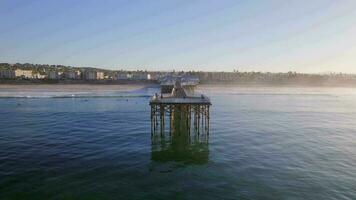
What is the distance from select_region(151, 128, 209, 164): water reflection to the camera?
86.9ft

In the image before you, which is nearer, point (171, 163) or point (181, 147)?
point (171, 163)

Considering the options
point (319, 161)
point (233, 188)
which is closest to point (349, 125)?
point (319, 161)

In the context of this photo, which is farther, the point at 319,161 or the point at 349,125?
the point at 349,125

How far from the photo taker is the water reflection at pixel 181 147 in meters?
26.5

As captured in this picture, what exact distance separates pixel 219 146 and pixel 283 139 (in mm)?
8539

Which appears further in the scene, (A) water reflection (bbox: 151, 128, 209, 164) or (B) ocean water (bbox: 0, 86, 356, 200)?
(A) water reflection (bbox: 151, 128, 209, 164)

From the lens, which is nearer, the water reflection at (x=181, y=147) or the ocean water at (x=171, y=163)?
the ocean water at (x=171, y=163)

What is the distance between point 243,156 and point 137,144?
1001 centimetres

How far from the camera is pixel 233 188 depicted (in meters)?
19.8

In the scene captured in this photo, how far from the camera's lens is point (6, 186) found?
19.3m

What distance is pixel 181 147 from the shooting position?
1205 inches

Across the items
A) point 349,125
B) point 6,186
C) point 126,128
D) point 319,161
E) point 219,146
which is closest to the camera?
point 6,186

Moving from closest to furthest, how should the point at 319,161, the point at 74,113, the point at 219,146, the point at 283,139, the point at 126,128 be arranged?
the point at 319,161 < the point at 219,146 < the point at 283,139 < the point at 126,128 < the point at 74,113

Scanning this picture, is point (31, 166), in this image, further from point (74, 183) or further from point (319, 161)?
point (319, 161)
